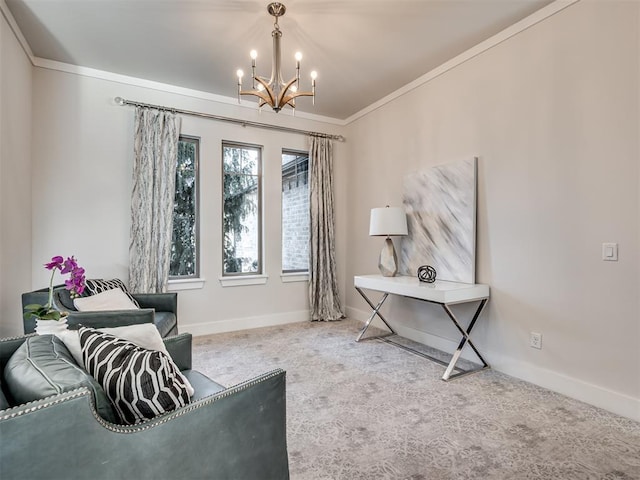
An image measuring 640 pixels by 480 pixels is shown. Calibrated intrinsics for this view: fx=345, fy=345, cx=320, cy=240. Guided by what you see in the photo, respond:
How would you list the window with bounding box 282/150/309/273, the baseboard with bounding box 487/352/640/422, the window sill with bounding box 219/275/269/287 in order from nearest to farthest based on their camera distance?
the baseboard with bounding box 487/352/640/422 → the window sill with bounding box 219/275/269/287 → the window with bounding box 282/150/309/273

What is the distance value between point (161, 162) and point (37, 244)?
1.37 m

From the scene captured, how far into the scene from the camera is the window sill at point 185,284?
3.83 meters

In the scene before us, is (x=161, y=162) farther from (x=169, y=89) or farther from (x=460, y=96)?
(x=460, y=96)

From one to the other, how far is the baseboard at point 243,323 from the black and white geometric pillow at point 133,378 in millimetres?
2895

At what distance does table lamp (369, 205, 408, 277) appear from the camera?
359 centimetres

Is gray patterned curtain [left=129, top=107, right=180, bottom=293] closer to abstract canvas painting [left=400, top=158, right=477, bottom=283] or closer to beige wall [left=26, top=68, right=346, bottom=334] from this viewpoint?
beige wall [left=26, top=68, right=346, bottom=334]

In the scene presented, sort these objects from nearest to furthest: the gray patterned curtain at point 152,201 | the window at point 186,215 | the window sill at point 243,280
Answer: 1. the gray patterned curtain at point 152,201
2. the window at point 186,215
3. the window sill at point 243,280

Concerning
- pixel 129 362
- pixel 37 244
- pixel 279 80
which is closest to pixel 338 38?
pixel 279 80

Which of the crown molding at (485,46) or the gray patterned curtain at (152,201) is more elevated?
the crown molding at (485,46)

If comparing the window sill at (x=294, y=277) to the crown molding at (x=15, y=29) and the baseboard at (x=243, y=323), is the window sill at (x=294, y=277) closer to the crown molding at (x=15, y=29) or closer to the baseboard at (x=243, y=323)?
the baseboard at (x=243, y=323)

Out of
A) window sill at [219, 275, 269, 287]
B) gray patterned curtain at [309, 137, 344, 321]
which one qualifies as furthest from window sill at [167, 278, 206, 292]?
gray patterned curtain at [309, 137, 344, 321]

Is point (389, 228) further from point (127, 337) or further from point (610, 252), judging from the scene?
point (127, 337)

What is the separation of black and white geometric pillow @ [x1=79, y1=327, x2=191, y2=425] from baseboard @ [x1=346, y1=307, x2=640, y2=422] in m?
2.59

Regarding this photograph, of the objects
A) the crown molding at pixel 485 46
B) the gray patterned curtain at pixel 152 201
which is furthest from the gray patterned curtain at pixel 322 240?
the gray patterned curtain at pixel 152 201
